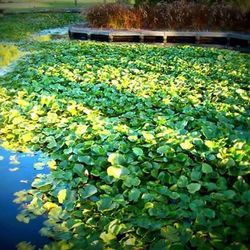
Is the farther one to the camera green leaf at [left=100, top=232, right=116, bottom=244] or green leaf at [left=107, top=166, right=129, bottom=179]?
green leaf at [left=107, top=166, right=129, bottom=179]

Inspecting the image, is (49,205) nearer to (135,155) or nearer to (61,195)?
(61,195)

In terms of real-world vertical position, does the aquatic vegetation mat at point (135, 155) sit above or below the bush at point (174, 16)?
below

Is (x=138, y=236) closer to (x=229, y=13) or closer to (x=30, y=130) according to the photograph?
(x=30, y=130)

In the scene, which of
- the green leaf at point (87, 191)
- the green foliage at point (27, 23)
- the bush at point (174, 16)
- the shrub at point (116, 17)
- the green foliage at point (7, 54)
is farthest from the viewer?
the shrub at point (116, 17)

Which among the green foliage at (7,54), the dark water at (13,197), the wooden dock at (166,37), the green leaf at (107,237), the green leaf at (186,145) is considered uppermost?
the wooden dock at (166,37)

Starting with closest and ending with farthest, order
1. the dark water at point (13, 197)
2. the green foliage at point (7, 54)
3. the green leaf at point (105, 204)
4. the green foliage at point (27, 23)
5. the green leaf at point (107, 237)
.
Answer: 1. the green leaf at point (107, 237)
2. the dark water at point (13, 197)
3. the green leaf at point (105, 204)
4. the green foliage at point (7, 54)
5. the green foliage at point (27, 23)

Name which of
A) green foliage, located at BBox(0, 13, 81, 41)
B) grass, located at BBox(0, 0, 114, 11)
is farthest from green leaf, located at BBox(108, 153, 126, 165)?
grass, located at BBox(0, 0, 114, 11)

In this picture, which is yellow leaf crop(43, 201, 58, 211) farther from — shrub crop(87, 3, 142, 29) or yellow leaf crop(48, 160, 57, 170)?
shrub crop(87, 3, 142, 29)

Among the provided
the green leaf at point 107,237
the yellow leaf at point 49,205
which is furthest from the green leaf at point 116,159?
the green leaf at point 107,237

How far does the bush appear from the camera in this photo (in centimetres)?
1453

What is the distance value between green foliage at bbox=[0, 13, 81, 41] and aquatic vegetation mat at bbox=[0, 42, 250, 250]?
793 centimetres

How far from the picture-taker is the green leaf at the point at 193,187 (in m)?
3.26

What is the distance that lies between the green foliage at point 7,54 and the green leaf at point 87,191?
6839 mm

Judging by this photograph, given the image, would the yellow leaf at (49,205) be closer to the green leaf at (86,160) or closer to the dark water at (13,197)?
the dark water at (13,197)
